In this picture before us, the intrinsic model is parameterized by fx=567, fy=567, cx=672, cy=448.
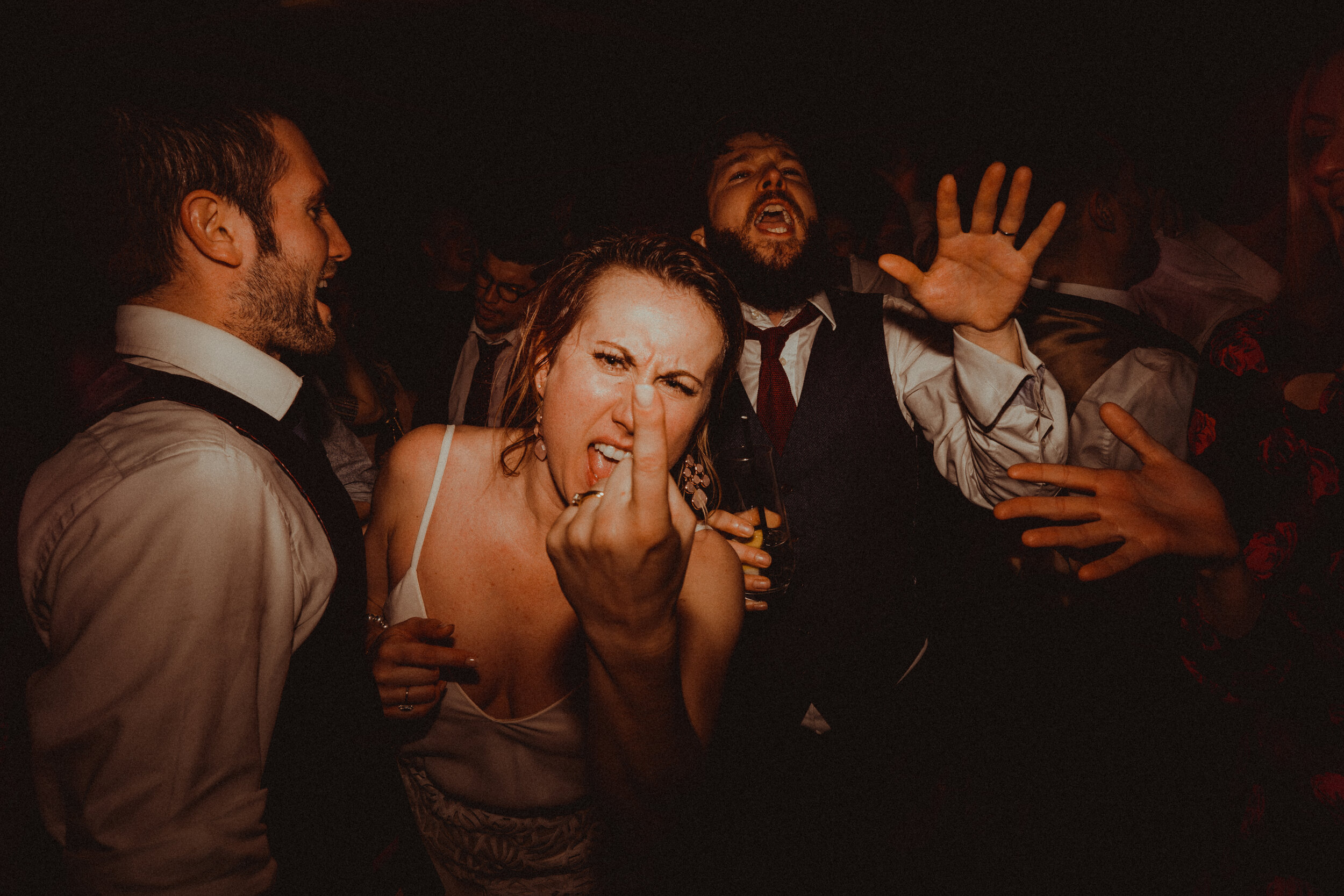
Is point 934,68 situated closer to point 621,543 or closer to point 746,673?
point 746,673

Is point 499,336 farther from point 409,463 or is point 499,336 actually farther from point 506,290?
point 409,463

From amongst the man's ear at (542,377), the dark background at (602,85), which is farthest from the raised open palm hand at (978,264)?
the dark background at (602,85)

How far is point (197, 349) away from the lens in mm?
1258

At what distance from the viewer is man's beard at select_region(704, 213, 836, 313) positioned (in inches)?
92.7

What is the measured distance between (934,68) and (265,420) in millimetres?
4009

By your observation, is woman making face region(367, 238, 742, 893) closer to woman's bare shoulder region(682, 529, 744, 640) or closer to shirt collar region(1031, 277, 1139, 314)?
woman's bare shoulder region(682, 529, 744, 640)

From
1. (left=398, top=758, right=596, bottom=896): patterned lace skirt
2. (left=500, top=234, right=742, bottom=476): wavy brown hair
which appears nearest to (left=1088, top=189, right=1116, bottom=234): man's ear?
(left=500, top=234, right=742, bottom=476): wavy brown hair

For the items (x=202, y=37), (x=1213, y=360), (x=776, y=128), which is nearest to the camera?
(x=1213, y=360)

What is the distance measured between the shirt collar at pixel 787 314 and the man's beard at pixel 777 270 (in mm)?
18

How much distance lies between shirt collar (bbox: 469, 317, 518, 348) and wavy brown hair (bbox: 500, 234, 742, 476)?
154cm

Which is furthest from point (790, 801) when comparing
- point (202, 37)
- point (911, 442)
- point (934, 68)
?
point (202, 37)

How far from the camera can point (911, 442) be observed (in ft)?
7.50

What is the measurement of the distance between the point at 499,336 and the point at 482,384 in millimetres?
344

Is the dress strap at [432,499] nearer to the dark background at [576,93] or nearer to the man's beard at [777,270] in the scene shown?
the dark background at [576,93]
